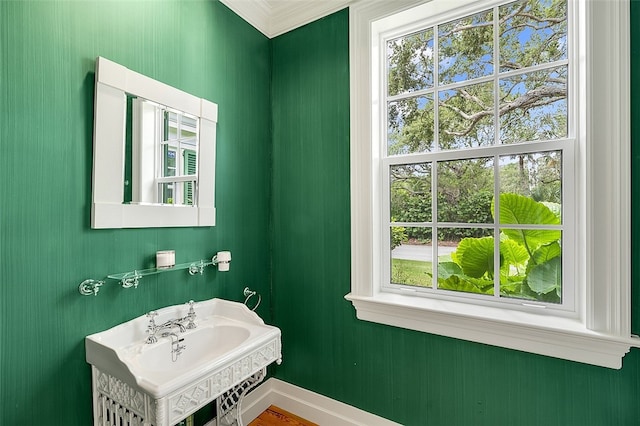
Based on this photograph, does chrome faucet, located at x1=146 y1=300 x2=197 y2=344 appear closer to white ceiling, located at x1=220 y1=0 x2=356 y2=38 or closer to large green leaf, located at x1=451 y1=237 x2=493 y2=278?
large green leaf, located at x1=451 y1=237 x2=493 y2=278

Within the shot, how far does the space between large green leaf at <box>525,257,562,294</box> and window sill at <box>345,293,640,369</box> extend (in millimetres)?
136

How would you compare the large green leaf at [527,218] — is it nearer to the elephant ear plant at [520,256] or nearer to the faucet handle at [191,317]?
the elephant ear plant at [520,256]

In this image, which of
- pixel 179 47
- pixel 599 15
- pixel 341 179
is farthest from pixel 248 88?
pixel 599 15

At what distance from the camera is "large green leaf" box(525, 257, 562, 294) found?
146 centimetres

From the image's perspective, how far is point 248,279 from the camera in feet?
6.49

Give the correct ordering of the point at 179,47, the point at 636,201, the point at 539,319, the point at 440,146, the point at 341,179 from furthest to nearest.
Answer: the point at 341,179, the point at 440,146, the point at 179,47, the point at 539,319, the point at 636,201

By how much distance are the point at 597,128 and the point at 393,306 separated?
3.95 feet

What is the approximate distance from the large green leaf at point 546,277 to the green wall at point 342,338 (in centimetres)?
28

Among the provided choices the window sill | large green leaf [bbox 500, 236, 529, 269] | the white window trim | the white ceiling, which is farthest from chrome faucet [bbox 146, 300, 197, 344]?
the white ceiling

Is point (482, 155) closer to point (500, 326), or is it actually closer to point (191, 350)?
point (500, 326)

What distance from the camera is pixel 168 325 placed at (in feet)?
4.67

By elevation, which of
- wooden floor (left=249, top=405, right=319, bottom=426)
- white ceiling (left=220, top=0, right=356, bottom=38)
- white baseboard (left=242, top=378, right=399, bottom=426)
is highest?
white ceiling (left=220, top=0, right=356, bottom=38)

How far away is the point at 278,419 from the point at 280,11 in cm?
268

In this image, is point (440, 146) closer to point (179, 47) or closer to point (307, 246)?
point (307, 246)
